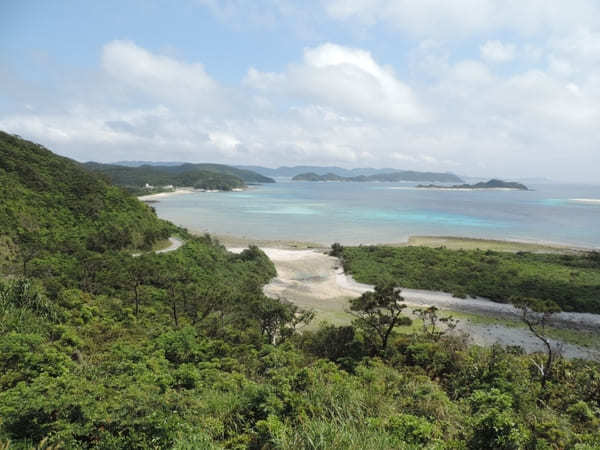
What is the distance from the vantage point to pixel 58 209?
1214 inches

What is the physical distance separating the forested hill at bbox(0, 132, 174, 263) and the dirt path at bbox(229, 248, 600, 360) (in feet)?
51.7

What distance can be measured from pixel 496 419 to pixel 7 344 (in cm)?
1188

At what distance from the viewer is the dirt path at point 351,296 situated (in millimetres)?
20359

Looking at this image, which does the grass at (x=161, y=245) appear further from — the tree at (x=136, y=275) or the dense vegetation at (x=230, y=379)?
the dense vegetation at (x=230, y=379)

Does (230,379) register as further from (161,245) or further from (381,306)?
(161,245)

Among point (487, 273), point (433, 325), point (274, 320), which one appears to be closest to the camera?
point (274, 320)

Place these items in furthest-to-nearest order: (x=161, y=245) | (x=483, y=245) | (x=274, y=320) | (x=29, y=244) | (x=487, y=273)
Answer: (x=483, y=245), (x=161, y=245), (x=487, y=273), (x=29, y=244), (x=274, y=320)

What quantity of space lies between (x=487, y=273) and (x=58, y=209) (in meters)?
45.0

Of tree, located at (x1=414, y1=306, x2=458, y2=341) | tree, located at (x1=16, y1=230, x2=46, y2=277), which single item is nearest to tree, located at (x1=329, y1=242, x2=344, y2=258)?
tree, located at (x1=414, y1=306, x2=458, y2=341)

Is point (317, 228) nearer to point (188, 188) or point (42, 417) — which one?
point (42, 417)

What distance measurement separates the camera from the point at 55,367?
8117 millimetres

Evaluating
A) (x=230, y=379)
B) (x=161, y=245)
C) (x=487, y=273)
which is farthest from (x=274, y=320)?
(x=487, y=273)

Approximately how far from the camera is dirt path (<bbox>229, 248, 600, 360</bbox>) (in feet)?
66.8

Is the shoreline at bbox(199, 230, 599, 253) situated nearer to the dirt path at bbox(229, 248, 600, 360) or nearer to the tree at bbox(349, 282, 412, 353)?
the dirt path at bbox(229, 248, 600, 360)
